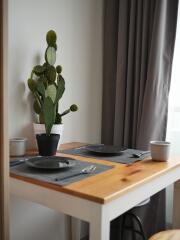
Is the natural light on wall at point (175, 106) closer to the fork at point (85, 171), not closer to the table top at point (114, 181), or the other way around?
the table top at point (114, 181)

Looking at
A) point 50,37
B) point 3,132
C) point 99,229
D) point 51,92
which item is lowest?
point 99,229

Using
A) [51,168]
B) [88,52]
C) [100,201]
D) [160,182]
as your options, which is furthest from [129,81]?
[100,201]

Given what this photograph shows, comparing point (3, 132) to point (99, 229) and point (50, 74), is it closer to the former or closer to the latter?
point (99, 229)

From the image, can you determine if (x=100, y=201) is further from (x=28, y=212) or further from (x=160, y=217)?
(x=160, y=217)

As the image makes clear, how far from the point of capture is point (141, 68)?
6.06 ft

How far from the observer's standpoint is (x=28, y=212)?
5.33 feet

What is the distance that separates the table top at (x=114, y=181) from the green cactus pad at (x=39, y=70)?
0.54 meters

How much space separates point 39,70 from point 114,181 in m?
0.77


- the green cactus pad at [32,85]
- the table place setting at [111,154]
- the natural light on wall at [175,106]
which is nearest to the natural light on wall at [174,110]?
the natural light on wall at [175,106]

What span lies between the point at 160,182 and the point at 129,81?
2.89 feet

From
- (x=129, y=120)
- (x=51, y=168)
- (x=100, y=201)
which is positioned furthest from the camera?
(x=129, y=120)

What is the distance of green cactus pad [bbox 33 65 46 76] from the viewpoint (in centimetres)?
151

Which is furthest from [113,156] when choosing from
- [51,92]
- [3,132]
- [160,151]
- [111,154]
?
[3,132]

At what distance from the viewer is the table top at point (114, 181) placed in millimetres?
896
